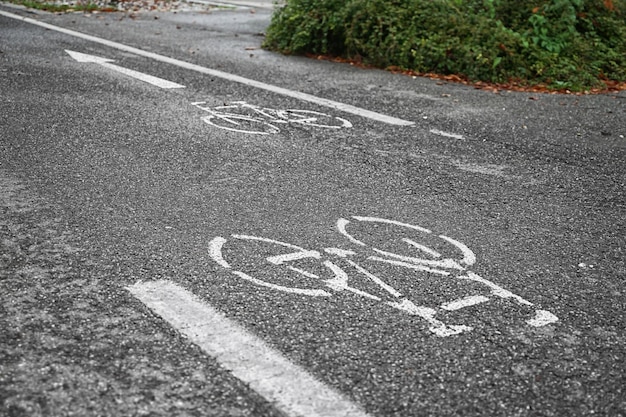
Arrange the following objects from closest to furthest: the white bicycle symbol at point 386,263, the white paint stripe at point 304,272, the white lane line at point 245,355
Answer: the white lane line at point 245,355 → the white bicycle symbol at point 386,263 → the white paint stripe at point 304,272

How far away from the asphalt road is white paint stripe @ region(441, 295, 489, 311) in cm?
1

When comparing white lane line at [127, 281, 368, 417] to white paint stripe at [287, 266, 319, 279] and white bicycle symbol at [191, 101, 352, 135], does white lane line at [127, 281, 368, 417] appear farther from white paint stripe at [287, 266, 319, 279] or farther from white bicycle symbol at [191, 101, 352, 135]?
white bicycle symbol at [191, 101, 352, 135]

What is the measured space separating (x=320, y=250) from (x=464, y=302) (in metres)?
0.82

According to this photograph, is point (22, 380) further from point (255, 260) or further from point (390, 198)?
point (390, 198)

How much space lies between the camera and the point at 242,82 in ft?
27.8

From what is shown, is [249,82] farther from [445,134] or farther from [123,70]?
[445,134]

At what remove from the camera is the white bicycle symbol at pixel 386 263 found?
3201 millimetres

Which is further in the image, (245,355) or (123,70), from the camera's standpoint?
(123,70)

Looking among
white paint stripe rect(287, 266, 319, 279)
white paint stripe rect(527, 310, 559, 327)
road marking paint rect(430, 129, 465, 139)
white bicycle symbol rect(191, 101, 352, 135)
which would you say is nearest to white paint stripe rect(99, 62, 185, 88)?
white bicycle symbol rect(191, 101, 352, 135)

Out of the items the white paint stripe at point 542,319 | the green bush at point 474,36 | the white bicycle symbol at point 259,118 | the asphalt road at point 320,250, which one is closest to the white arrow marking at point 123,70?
the asphalt road at point 320,250

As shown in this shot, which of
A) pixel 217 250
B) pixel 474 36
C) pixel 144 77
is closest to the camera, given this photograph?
pixel 217 250

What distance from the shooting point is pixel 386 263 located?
12.0ft

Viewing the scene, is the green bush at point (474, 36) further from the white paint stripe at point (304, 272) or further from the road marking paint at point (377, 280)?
the white paint stripe at point (304, 272)

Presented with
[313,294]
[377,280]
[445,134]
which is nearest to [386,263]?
[377,280]
